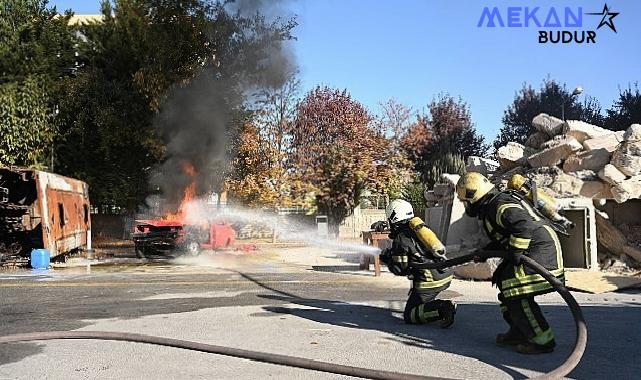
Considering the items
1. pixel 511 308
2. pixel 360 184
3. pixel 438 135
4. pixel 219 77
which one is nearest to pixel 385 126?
pixel 438 135

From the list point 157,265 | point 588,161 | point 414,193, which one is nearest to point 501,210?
point 588,161

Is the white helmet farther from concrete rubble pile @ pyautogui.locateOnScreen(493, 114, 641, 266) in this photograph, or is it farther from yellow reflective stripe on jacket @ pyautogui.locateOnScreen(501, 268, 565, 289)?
concrete rubble pile @ pyautogui.locateOnScreen(493, 114, 641, 266)

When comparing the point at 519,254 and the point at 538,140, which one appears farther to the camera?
the point at 538,140

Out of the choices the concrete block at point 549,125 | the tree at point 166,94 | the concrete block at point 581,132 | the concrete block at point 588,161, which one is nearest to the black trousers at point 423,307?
the concrete block at point 588,161

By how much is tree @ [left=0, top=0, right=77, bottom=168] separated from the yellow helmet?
2110cm

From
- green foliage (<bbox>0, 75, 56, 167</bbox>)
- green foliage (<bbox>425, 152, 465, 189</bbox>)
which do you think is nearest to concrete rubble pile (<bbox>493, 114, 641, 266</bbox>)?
green foliage (<bbox>425, 152, 465, 189</bbox>)

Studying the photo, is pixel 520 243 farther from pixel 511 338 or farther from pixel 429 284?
pixel 429 284

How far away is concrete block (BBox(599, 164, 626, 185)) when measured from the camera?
41.0ft

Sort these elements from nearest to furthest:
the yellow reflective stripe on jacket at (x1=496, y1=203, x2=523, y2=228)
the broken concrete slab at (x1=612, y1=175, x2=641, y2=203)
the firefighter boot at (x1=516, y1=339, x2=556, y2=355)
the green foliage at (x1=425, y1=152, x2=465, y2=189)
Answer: the firefighter boot at (x1=516, y1=339, x2=556, y2=355)
the yellow reflective stripe on jacket at (x1=496, y1=203, x2=523, y2=228)
the broken concrete slab at (x1=612, y1=175, x2=641, y2=203)
the green foliage at (x1=425, y1=152, x2=465, y2=189)

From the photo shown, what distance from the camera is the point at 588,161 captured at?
1363cm

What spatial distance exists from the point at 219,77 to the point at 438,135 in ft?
49.5

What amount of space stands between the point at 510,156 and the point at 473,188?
10.6 metres

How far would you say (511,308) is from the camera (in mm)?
5801

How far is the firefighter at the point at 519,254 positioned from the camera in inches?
223
